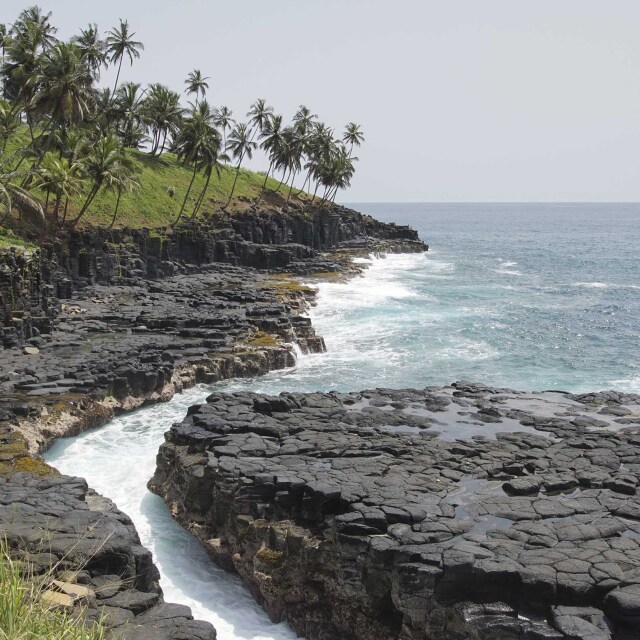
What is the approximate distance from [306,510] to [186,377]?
1716 cm

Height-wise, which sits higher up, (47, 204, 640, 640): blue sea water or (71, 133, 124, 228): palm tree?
(71, 133, 124, 228): palm tree

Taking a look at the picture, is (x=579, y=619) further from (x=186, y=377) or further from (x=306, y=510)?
(x=186, y=377)

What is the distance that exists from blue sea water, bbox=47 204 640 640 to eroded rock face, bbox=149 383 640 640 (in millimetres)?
958

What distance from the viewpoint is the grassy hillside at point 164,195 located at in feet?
227

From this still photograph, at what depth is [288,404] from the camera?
83.4 ft

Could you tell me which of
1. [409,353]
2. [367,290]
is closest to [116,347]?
[409,353]

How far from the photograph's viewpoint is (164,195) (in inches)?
3221

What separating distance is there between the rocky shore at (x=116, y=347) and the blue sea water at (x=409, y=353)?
151cm

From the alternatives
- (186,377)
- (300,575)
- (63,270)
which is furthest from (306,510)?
(63,270)

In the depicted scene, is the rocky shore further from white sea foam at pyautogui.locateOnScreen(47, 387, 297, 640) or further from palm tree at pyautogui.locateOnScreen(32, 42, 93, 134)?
palm tree at pyautogui.locateOnScreen(32, 42, 93, 134)

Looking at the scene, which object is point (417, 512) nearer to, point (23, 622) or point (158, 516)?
point (158, 516)

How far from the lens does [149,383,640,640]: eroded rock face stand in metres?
14.0

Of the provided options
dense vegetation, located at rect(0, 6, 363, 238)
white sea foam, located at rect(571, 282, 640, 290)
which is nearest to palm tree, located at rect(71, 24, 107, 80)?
dense vegetation, located at rect(0, 6, 363, 238)

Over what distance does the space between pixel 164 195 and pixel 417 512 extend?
70665 mm
